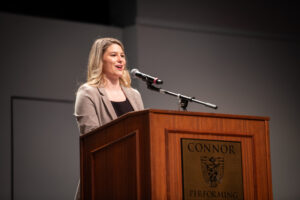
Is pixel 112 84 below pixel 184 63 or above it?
below

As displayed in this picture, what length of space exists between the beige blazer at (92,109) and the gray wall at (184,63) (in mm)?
2129

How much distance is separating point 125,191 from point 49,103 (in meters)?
2.90

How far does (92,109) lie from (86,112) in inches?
1.6

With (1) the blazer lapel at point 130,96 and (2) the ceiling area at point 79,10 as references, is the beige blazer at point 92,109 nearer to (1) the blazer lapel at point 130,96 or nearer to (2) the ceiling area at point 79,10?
(1) the blazer lapel at point 130,96

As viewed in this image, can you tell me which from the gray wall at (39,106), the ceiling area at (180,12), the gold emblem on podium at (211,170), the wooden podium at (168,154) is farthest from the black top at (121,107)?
the ceiling area at (180,12)

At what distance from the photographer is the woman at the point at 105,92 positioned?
10.9ft

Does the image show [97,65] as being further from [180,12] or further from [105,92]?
[180,12]

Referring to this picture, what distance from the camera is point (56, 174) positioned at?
5426 millimetres

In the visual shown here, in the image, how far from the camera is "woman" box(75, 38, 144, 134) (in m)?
3.32

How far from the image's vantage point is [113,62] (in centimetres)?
357

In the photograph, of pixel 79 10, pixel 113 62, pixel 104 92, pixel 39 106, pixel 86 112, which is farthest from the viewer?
pixel 79 10

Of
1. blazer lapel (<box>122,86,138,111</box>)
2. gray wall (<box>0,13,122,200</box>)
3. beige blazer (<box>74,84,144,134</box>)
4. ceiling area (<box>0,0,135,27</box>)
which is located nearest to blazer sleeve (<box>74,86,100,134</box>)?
beige blazer (<box>74,84,144,134</box>)

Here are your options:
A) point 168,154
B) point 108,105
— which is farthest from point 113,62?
point 168,154

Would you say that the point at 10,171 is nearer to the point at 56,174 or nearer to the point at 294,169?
the point at 56,174
